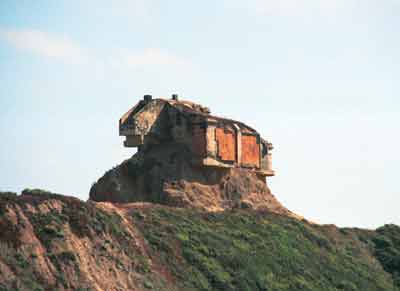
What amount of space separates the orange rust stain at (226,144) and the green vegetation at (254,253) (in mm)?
3546

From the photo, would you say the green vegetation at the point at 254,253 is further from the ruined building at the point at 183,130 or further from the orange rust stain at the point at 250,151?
the orange rust stain at the point at 250,151

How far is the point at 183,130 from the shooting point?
54.3 m

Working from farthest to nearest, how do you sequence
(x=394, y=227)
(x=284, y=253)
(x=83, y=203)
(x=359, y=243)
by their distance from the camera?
(x=394, y=227), (x=359, y=243), (x=284, y=253), (x=83, y=203)

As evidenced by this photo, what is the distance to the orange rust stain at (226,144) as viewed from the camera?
180 ft

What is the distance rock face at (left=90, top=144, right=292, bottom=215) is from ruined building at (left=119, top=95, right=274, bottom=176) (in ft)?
1.96

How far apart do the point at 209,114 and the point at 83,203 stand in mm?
14578

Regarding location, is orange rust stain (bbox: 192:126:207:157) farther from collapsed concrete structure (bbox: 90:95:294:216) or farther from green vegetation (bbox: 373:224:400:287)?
green vegetation (bbox: 373:224:400:287)

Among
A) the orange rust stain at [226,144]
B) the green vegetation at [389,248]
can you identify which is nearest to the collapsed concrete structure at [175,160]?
the orange rust stain at [226,144]

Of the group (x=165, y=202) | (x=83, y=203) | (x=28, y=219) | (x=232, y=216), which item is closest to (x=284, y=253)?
(x=232, y=216)

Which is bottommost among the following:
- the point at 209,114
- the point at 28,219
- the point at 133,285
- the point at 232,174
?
the point at 133,285

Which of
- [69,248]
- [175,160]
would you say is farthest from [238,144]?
[69,248]

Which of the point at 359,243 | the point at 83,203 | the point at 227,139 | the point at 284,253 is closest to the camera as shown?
the point at 83,203

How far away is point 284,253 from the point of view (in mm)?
51406

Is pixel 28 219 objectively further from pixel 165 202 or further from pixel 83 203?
pixel 165 202
